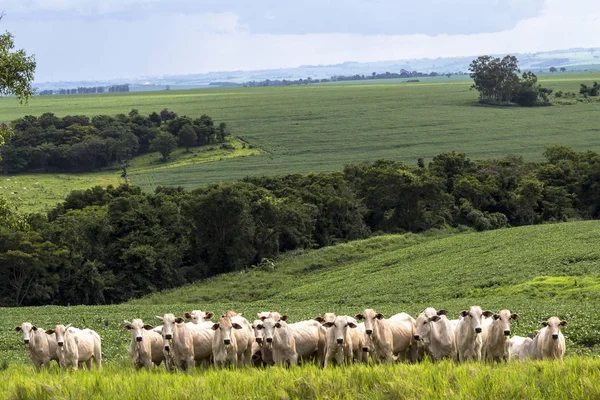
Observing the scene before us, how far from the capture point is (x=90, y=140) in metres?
126

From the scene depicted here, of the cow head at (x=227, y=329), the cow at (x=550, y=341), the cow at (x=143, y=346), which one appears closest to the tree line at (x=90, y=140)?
the cow at (x=143, y=346)

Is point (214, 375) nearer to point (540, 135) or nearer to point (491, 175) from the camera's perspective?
point (491, 175)

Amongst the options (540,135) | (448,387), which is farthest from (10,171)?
(448,387)

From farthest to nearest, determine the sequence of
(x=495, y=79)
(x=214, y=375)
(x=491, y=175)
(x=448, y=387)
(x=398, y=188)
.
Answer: (x=495, y=79)
(x=491, y=175)
(x=398, y=188)
(x=214, y=375)
(x=448, y=387)

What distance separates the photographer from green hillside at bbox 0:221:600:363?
28.2 metres

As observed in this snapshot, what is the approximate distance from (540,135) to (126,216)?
3877 inches

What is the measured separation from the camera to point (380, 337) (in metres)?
18.4

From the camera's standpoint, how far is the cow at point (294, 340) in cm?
1805

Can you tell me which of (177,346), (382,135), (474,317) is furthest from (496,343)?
(382,135)

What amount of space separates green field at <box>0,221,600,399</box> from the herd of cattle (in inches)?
38.8

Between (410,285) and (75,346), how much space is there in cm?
2892

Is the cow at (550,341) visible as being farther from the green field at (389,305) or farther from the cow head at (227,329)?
the cow head at (227,329)

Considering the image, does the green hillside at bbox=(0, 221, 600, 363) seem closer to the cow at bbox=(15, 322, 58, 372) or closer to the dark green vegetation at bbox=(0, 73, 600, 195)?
the cow at bbox=(15, 322, 58, 372)

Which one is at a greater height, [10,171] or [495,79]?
[495,79]
